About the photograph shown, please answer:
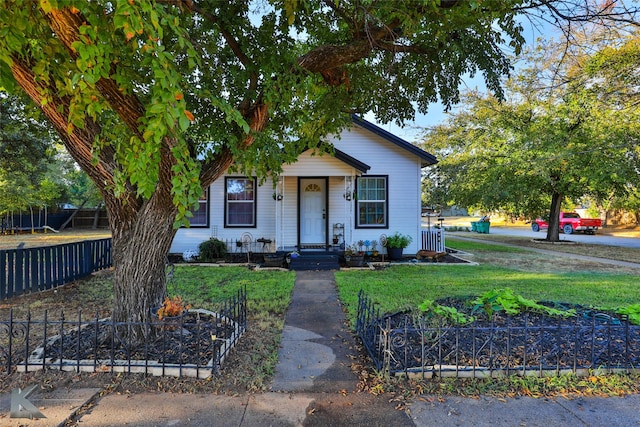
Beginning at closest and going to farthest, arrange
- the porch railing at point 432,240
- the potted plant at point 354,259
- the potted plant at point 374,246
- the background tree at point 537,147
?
1. the potted plant at point 354,259
2. the potted plant at point 374,246
3. the porch railing at point 432,240
4. the background tree at point 537,147

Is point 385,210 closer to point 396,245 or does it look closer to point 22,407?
point 396,245

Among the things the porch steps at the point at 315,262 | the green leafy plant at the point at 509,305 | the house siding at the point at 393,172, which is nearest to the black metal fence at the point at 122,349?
the green leafy plant at the point at 509,305

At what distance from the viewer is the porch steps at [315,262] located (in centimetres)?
1038

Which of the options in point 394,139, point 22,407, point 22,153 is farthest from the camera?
point 22,153

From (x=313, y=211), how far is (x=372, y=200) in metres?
2.18

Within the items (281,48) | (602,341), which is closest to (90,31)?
(281,48)

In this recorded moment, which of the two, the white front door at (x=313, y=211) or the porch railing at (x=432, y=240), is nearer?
the white front door at (x=313, y=211)

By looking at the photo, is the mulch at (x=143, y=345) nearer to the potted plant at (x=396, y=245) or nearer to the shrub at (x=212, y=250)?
the shrub at (x=212, y=250)

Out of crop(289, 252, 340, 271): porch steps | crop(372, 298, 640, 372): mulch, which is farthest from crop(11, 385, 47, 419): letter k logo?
crop(289, 252, 340, 271): porch steps

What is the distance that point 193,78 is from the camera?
17.5 ft

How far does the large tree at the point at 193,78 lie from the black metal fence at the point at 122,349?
1.31ft

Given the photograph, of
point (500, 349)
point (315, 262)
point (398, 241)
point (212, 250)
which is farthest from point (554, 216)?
point (500, 349)

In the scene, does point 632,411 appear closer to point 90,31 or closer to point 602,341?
point 602,341

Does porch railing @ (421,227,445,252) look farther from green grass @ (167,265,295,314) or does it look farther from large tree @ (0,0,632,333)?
large tree @ (0,0,632,333)
